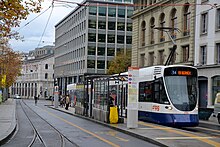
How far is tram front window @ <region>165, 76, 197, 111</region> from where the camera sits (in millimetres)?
23516

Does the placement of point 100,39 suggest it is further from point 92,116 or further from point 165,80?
point 165,80

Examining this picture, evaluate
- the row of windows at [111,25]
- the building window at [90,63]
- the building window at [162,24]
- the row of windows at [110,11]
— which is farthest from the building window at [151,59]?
the row of windows at [110,11]

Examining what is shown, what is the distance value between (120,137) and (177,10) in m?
32.4

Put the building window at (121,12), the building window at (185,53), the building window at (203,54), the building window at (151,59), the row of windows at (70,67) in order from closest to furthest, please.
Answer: the building window at (203,54) < the building window at (185,53) < the building window at (151,59) < the row of windows at (70,67) < the building window at (121,12)

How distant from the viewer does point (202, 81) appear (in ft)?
145

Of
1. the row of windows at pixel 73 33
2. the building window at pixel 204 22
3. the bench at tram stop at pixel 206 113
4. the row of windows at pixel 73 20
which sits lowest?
the bench at tram stop at pixel 206 113

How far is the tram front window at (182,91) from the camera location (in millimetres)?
23516

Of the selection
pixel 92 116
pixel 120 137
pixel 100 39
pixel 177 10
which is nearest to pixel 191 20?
pixel 177 10

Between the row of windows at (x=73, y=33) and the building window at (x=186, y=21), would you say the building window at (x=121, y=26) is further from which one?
the building window at (x=186, y=21)

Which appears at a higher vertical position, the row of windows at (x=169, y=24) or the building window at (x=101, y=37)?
the building window at (x=101, y=37)

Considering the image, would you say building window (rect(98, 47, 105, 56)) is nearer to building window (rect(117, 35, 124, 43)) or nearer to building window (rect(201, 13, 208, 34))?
building window (rect(117, 35, 124, 43))

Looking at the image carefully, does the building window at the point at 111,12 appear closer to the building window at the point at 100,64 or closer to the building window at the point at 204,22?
the building window at the point at 100,64

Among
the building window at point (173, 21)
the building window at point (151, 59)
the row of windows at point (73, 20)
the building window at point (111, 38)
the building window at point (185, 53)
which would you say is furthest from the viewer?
the building window at point (111, 38)

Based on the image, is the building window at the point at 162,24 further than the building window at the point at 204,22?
Yes
